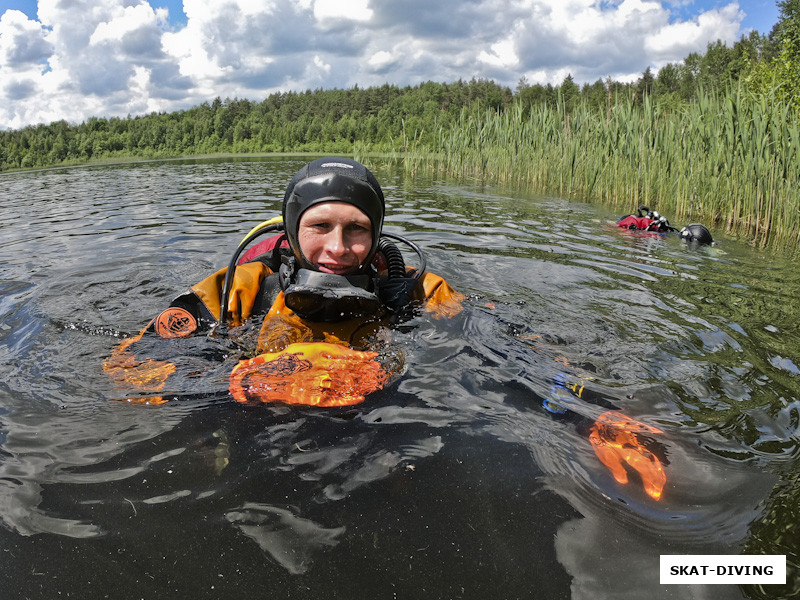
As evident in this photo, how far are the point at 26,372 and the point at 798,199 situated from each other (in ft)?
26.0

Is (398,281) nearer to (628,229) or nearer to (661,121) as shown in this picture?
(628,229)

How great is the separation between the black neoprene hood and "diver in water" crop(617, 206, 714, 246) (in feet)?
16.6

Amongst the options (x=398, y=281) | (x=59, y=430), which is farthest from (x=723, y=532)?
(x=59, y=430)

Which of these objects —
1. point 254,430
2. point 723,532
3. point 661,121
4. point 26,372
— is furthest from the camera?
point 661,121

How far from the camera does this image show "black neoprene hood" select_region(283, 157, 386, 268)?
2645mm

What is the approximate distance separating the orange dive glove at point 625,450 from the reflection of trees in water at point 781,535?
27cm

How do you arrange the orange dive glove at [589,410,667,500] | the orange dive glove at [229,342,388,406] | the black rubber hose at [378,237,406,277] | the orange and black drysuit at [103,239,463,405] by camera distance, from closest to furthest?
the orange dive glove at [589,410,667,500] → the orange dive glove at [229,342,388,406] → the orange and black drysuit at [103,239,463,405] → the black rubber hose at [378,237,406,277]

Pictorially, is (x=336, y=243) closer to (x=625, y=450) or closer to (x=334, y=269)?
(x=334, y=269)

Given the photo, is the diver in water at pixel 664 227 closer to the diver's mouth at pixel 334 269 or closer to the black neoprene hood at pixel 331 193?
the black neoprene hood at pixel 331 193

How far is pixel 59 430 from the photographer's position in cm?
→ 205

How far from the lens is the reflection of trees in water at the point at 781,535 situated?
4.06 ft
